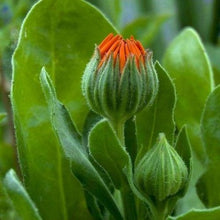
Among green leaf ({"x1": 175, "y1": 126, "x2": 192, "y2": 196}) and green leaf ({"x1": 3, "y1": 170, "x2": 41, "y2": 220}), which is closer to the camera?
green leaf ({"x1": 3, "y1": 170, "x2": 41, "y2": 220})

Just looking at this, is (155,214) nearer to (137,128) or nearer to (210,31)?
(137,128)

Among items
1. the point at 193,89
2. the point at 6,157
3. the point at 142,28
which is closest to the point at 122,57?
the point at 193,89

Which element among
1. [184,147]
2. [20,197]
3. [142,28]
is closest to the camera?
[20,197]

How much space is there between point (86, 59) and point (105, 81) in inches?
7.8

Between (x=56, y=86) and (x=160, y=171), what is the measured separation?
0.26 metres

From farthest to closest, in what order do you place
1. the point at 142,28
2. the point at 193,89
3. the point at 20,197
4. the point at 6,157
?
the point at 142,28 < the point at 6,157 < the point at 193,89 < the point at 20,197

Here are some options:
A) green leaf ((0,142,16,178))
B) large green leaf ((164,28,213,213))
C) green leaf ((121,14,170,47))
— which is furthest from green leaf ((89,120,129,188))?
green leaf ((121,14,170,47))

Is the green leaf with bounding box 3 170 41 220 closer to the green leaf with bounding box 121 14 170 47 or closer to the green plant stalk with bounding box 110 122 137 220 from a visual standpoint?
the green plant stalk with bounding box 110 122 137 220

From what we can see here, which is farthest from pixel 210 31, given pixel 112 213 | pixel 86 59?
pixel 112 213

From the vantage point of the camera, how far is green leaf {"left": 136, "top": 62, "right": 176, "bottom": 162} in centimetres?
95

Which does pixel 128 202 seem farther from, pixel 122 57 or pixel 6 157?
pixel 6 157

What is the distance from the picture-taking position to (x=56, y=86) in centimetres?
101

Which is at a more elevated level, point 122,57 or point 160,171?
point 122,57

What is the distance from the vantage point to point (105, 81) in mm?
833
